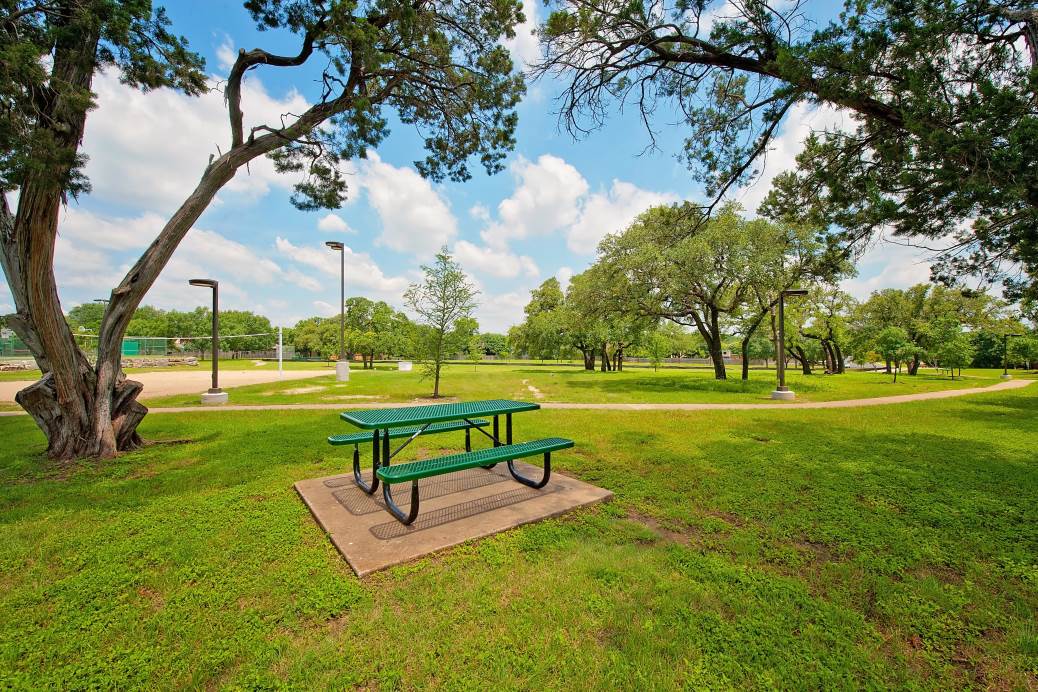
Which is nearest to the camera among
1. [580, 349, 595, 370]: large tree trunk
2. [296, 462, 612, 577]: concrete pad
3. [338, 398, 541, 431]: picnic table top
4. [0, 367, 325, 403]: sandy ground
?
[296, 462, 612, 577]: concrete pad

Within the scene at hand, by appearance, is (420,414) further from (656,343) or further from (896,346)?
(656,343)

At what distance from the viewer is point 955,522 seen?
150 inches

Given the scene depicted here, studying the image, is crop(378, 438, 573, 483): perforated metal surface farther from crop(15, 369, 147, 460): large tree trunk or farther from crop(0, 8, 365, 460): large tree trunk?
crop(15, 369, 147, 460): large tree trunk

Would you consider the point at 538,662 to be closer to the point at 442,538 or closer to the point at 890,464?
the point at 442,538

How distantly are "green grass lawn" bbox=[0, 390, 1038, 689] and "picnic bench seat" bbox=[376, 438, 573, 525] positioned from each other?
0.60 metres

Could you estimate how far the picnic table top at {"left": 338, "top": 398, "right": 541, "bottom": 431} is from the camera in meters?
3.97

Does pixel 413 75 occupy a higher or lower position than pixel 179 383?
higher

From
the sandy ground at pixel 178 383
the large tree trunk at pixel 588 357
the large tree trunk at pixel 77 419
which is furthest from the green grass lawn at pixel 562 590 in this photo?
the large tree trunk at pixel 588 357

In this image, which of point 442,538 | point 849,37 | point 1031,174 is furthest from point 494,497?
point 849,37

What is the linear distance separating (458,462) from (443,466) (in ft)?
0.61

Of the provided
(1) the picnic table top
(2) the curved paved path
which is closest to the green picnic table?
(1) the picnic table top

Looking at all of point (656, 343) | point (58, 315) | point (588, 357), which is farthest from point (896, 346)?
point (58, 315)

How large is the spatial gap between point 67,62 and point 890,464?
41.6 feet

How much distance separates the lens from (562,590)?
8.82ft
